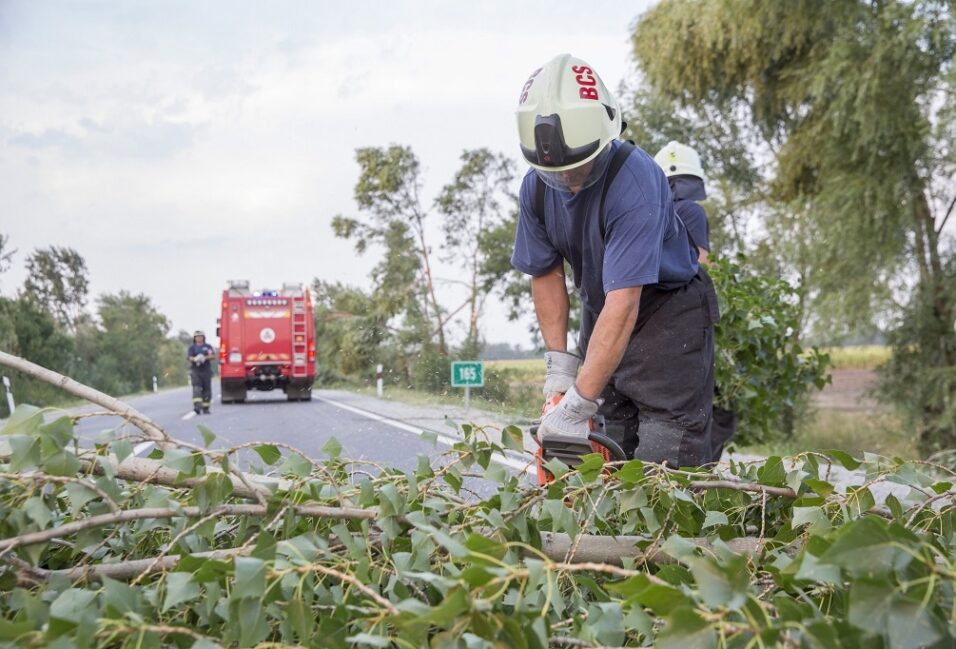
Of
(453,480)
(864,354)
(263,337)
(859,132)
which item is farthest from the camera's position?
(263,337)

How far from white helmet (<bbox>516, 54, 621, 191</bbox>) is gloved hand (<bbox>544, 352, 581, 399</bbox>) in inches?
28.8

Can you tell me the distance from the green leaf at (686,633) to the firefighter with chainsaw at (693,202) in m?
3.65

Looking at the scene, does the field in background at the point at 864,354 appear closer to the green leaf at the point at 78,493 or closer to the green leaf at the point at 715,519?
the green leaf at the point at 715,519

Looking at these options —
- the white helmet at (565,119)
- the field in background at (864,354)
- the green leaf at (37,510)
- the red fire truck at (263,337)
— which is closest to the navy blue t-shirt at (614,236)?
the white helmet at (565,119)

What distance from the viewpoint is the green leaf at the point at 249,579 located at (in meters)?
1.18

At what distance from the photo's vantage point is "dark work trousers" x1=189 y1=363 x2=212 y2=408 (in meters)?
17.1

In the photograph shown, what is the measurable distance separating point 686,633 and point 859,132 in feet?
40.6

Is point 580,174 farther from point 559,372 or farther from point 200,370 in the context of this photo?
point 200,370

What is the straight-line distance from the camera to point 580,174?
2951mm

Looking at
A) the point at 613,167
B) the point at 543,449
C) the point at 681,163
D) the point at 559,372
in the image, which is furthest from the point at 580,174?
the point at 681,163

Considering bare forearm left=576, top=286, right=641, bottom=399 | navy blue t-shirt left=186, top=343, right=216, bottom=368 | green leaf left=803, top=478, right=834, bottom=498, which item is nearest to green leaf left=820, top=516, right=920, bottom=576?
green leaf left=803, top=478, right=834, bottom=498

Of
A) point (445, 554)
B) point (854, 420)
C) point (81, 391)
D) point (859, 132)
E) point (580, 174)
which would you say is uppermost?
point (859, 132)

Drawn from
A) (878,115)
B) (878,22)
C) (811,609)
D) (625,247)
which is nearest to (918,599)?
(811,609)

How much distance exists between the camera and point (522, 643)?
3.55 ft
